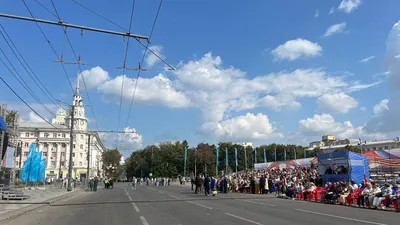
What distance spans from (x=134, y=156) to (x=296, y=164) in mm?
84326

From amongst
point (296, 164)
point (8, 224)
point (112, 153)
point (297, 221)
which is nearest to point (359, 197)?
point (297, 221)

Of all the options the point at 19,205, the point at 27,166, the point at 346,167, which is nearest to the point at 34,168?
the point at 27,166

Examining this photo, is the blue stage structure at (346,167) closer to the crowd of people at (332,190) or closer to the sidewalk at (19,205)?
the crowd of people at (332,190)

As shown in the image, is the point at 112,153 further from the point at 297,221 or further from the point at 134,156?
the point at 297,221

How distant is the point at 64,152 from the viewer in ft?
426

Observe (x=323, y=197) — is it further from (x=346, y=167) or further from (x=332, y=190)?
(x=346, y=167)

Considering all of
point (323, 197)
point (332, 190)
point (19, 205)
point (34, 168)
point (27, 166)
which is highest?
point (27, 166)

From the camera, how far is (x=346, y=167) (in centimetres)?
3114

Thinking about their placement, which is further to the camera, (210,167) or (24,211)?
(210,167)

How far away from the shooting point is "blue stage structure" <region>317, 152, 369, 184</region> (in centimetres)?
3076

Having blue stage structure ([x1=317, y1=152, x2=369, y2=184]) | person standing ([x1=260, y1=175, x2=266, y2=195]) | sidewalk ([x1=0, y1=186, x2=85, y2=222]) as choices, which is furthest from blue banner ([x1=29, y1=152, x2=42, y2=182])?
blue stage structure ([x1=317, y1=152, x2=369, y2=184])

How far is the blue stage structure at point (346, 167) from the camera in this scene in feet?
101

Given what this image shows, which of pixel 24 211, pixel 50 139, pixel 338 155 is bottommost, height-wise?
pixel 24 211

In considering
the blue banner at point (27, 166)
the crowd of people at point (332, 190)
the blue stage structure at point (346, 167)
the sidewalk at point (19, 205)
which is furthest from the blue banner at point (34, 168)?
the blue stage structure at point (346, 167)
